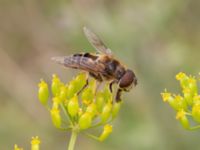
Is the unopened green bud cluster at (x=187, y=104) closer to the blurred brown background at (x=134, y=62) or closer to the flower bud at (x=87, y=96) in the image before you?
the flower bud at (x=87, y=96)

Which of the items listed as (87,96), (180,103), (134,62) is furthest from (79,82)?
(134,62)

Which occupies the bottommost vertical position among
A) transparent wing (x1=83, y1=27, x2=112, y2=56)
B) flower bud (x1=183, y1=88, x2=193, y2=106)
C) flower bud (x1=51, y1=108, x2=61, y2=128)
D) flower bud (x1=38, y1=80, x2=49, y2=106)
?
flower bud (x1=51, y1=108, x2=61, y2=128)

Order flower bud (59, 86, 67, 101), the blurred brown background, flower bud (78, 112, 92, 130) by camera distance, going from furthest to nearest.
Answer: the blurred brown background → flower bud (59, 86, 67, 101) → flower bud (78, 112, 92, 130)

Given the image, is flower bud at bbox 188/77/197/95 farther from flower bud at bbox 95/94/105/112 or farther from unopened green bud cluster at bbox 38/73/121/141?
flower bud at bbox 95/94/105/112

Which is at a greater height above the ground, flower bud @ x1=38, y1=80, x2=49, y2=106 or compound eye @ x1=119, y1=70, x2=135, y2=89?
compound eye @ x1=119, y1=70, x2=135, y2=89

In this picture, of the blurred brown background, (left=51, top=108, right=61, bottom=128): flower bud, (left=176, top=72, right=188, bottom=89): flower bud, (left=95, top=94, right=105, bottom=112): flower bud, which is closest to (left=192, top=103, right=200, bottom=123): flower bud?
(left=176, top=72, right=188, bottom=89): flower bud

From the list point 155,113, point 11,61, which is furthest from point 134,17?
point 11,61
